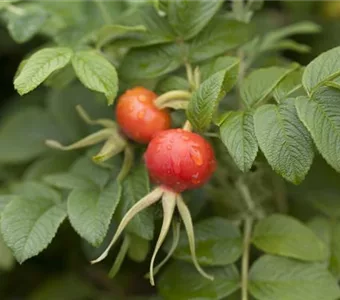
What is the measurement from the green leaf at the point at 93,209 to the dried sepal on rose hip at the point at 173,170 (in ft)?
0.10

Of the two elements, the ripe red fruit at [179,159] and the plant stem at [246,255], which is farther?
the plant stem at [246,255]

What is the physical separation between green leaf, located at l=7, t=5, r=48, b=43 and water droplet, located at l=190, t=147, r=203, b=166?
18.0 inches

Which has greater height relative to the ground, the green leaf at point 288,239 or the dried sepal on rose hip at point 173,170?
the dried sepal on rose hip at point 173,170

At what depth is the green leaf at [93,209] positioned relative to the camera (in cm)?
114

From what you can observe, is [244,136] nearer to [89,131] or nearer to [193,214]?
[193,214]

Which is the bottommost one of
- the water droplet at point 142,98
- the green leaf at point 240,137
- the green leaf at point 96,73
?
the water droplet at point 142,98

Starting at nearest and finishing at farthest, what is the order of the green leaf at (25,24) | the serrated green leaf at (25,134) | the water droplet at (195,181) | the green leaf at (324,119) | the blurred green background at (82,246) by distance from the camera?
the green leaf at (324,119) < the water droplet at (195,181) < the green leaf at (25,24) < the blurred green background at (82,246) < the serrated green leaf at (25,134)

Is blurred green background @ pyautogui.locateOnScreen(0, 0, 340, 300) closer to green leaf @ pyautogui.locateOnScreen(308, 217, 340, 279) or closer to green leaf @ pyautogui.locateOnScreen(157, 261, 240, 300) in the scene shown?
green leaf @ pyautogui.locateOnScreen(308, 217, 340, 279)

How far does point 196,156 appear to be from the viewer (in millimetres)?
1134

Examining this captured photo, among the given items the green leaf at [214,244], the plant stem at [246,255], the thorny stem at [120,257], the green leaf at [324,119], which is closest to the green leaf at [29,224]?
the thorny stem at [120,257]

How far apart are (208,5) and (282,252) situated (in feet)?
1.45

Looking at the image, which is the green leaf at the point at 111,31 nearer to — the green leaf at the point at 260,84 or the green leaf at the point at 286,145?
the green leaf at the point at 260,84

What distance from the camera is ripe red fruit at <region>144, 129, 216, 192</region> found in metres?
1.13

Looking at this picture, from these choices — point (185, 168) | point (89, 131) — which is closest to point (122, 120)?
point (185, 168)
